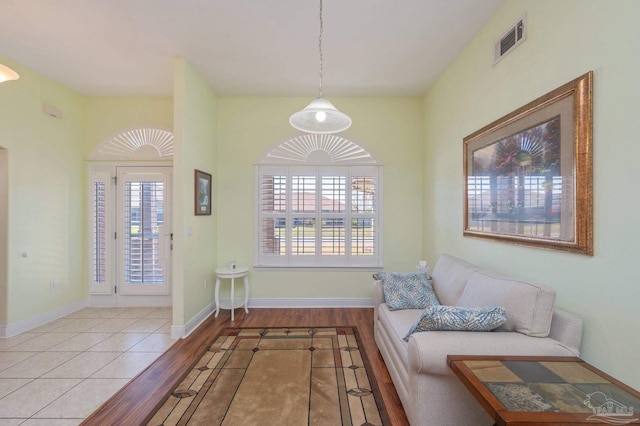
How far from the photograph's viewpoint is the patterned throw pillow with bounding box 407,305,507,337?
5.76 feet

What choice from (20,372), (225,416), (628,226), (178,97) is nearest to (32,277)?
(20,372)

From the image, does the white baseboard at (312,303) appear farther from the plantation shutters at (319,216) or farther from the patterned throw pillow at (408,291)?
the patterned throw pillow at (408,291)

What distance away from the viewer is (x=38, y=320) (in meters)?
3.62

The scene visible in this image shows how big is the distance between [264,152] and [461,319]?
139 inches

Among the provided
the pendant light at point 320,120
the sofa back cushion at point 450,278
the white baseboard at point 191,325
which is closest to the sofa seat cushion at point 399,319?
the sofa back cushion at point 450,278

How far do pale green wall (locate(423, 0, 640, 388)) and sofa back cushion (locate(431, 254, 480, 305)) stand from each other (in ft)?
0.91

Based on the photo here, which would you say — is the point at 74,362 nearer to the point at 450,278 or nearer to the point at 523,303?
the point at 450,278

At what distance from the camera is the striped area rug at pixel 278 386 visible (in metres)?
1.99

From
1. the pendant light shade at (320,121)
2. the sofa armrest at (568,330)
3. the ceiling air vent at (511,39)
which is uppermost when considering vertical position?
the ceiling air vent at (511,39)

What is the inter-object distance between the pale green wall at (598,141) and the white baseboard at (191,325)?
3.39 m

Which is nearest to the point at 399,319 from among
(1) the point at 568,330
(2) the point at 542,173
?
(1) the point at 568,330

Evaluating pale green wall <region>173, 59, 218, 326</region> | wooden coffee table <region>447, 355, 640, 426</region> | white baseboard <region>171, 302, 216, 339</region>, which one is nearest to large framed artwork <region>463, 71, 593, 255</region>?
wooden coffee table <region>447, 355, 640, 426</region>

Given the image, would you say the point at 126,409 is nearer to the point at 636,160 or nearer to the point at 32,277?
the point at 32,277

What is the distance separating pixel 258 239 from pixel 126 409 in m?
2.57
